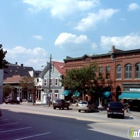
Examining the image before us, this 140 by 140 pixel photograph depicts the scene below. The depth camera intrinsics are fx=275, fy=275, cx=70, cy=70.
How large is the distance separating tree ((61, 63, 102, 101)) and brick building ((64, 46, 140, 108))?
2.56 meters

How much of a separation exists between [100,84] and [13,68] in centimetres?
6026

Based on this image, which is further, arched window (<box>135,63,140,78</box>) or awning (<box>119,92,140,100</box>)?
arched window (<box>135,63,140,78</box>)

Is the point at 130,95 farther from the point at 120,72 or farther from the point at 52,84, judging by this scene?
the point at 52,84

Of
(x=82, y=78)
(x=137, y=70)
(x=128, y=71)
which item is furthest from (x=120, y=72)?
(x=82, y=78)

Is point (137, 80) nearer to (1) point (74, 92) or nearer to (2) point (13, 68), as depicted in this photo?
(1) point (74, 92)

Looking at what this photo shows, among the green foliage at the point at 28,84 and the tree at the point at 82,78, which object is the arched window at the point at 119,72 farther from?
the green foliage at the point at 28,84

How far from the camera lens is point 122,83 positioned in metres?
46.0

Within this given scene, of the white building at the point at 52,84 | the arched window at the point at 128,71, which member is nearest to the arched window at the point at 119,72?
the arched window at the point at 128,71

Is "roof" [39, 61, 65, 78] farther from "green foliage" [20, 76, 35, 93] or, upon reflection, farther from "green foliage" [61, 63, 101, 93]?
"green foliage" [61, 63, 101, 93]

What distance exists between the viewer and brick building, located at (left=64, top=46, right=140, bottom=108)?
144ft

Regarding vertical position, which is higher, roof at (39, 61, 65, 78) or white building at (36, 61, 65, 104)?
roof at (39, 61, 65, 78)

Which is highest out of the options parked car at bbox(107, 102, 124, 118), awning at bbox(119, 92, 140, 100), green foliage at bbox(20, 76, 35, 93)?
green foliage at bbox(20, 76, 35, 93)

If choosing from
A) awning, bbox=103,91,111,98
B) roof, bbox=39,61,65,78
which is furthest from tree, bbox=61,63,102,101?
roof, bbox=39,61,65,78

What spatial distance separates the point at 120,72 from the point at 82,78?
21.7ft
